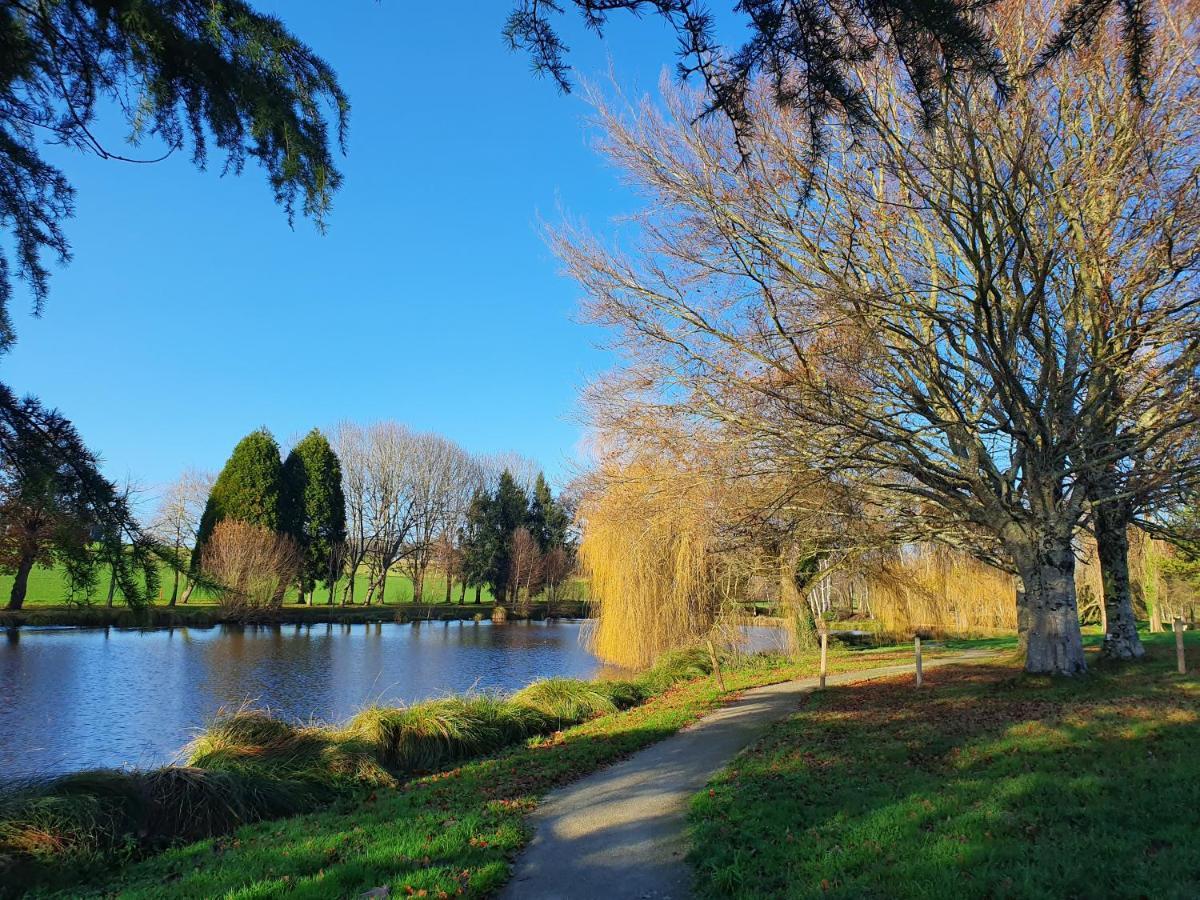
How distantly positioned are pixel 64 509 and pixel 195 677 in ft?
64.2

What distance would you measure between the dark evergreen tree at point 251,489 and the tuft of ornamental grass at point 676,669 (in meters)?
31.5

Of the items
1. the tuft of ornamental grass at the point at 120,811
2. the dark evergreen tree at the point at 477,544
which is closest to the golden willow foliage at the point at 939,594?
the tuft of ornamental grass at the point at 120,811

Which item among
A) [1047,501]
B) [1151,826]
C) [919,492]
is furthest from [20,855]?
[1047,501]

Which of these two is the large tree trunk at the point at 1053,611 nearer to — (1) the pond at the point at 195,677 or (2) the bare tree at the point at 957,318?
(2) the bare tree at the point at 957,318

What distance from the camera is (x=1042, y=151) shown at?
1023 cm

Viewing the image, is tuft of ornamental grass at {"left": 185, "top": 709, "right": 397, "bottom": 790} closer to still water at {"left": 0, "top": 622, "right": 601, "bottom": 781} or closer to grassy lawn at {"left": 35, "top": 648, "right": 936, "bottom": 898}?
grassy lawn at {"left": 35, "top": 648, "right": 936, "bottom": 898}

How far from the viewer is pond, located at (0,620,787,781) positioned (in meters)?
12.4

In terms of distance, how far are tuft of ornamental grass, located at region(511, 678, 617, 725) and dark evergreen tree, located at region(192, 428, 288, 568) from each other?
3355 cm

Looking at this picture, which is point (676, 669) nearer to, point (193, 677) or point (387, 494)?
point (193, 677)

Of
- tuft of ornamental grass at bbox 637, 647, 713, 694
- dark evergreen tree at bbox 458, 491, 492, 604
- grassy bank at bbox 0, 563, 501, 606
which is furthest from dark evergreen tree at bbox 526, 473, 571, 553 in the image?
tuft of ornamental grass at bbox 637, 647, 713, 694

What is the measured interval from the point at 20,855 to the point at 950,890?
7.17m

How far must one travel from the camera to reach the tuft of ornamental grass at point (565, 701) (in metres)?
13.1

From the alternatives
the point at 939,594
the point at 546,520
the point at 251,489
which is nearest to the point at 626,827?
the point at 939,594

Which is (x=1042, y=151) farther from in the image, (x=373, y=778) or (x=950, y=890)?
(x=373, y=778)
